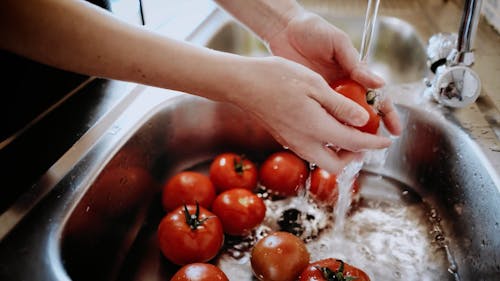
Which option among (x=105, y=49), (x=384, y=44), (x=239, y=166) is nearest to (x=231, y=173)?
(x=239, y=166)

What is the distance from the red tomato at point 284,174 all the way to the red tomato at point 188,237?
18 centimetres

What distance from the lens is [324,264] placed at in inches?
25.2

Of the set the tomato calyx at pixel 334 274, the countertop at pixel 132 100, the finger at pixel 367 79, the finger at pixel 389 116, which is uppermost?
the finger at pixel 367 79

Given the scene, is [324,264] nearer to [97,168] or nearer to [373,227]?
[373,227]

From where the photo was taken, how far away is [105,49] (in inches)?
19.0

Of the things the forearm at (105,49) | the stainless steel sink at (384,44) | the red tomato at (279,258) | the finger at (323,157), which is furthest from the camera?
the stainless steel sink at (384,44)

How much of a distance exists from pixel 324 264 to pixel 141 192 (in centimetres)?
35

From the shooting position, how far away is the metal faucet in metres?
0.74

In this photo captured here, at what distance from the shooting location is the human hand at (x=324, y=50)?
2.27ft

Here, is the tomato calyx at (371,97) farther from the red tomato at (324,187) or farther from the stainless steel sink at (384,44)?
the stainless steel sink at (384,44)

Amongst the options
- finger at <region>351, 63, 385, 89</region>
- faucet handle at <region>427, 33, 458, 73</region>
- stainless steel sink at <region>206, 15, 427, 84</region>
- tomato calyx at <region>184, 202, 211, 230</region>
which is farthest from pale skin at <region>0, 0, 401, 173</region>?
stainless steel sink at <region>206, 15, 427, 84</region>

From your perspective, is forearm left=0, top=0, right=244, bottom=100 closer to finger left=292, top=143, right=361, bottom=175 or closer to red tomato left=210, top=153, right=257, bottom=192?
finger left=292, top=143, right=361, bottom=175

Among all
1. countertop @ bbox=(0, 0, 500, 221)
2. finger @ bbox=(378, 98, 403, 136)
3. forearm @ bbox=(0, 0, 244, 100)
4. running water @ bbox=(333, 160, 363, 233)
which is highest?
forearm @ bbox=(0, 0, 244, 100)

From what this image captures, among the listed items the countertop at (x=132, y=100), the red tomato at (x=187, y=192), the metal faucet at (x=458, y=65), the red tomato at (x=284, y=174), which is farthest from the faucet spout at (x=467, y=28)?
the red tomato at (x=187, y=192)
